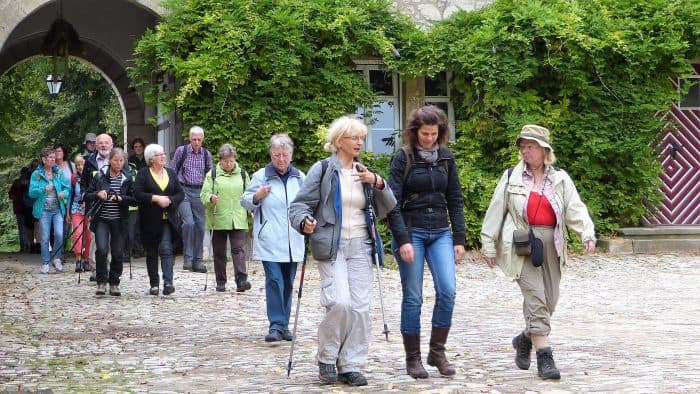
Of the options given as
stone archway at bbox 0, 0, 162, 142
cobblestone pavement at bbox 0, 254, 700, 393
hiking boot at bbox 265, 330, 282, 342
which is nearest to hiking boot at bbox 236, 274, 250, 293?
cobblestone pavement at bbox 0, 254, 700, 393

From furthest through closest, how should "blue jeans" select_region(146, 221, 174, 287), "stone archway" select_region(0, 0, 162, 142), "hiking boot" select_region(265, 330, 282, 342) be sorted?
"stone archway" select_region(0, 0, 162, 142) < "blue jeans" select_region(146, 221, 174, 287) < "hiking boot" select_region(265, 330, 282, 342)

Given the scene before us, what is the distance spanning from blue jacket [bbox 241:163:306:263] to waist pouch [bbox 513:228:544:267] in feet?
8.13

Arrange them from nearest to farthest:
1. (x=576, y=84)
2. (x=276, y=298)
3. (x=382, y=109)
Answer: (x=276, y=298) → (x=576, y=84) → (x=382, y=109)

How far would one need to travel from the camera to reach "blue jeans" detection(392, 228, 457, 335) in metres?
7.48

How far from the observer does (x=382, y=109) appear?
18.2m

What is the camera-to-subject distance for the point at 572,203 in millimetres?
7680

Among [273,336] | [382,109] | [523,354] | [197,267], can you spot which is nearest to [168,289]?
[197,267]

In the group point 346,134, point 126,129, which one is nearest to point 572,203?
point 346,134

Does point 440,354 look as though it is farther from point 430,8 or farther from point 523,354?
point 430,8

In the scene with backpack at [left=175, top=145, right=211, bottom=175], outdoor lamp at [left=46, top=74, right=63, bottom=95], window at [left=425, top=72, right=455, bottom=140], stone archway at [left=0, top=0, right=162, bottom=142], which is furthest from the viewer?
stone archway at [left=0, top=0, right=162, bottom=142]

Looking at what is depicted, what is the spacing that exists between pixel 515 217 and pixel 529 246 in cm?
26

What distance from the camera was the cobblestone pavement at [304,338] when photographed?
7.41 meters

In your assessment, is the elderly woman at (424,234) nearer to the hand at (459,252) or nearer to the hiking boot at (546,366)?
the hand at (459,252)

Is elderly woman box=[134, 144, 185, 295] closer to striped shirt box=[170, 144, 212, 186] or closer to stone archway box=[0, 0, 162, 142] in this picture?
striped shirt box=[170, 144, 212, 186]
